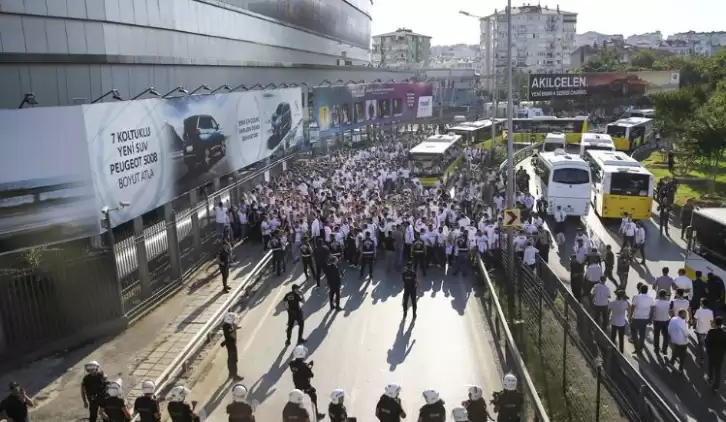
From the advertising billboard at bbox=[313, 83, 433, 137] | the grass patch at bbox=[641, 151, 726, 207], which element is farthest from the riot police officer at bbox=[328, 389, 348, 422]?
the advertising billboard at bbox=[313, 83, 433, 137]

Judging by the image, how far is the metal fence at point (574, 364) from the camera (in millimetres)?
7754

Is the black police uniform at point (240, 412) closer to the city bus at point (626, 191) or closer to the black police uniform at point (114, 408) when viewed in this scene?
the black police uniform at point (114, 408)

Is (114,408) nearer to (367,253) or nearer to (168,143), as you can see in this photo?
(367,253)

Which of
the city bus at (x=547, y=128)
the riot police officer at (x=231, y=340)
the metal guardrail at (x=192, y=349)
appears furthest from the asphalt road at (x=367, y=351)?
the city bus at (x=547, y=128)

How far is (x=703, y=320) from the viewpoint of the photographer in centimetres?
1091

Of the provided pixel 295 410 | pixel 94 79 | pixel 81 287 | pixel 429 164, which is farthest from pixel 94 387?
pixel 429 164

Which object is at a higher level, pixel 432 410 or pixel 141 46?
pixel 141 46

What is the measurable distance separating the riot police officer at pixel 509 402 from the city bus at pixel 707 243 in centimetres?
817

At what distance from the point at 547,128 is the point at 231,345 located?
39.0m

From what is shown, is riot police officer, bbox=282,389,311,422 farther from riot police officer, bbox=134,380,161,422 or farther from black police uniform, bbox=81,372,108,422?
black police uniform, bbox=81,372,108,422

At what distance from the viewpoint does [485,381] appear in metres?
10.5

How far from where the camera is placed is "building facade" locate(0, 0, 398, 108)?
15203mm

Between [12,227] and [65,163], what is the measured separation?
1571 millimetres

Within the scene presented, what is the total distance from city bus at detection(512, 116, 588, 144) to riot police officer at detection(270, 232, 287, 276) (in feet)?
104
